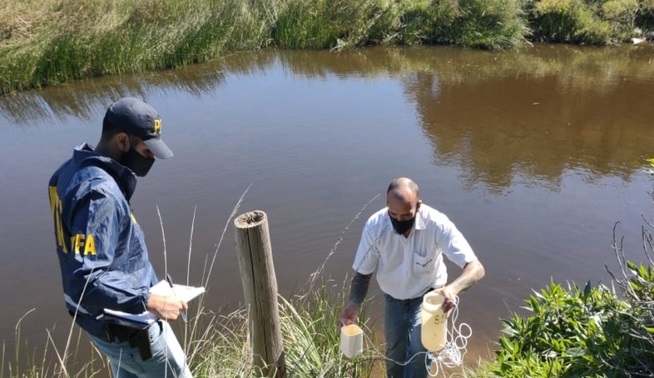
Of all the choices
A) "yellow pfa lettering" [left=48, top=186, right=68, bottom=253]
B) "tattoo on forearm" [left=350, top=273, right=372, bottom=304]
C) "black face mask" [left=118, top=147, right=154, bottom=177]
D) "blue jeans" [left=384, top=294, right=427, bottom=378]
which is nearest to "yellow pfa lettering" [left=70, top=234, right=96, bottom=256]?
"yellow pfa lettering" [left=48, top=186, right=68, bottom=253]

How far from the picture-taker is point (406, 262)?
351 cm

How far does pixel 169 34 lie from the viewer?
12930 mm

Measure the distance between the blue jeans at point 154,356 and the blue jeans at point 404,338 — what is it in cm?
133

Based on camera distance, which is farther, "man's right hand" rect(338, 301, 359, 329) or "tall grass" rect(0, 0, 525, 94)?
"tall grass" rect(0, 0, 525, 94)

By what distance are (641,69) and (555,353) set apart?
42.0ft

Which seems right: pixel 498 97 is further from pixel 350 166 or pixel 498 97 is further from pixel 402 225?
pixel 402 225

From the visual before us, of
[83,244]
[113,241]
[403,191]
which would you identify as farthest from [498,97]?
[83,244]

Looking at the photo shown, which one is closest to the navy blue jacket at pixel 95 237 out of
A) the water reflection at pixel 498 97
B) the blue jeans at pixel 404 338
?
the blue jeans at pixel 404 338

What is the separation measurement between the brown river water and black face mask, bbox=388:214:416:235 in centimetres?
90

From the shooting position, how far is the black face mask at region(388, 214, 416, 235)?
3.42 m

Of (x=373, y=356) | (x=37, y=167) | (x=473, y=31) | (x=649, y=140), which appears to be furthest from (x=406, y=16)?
(x=373, y=356)

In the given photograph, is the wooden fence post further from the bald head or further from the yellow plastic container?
the bald head

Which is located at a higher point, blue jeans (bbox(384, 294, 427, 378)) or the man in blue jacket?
the man in blue jacket

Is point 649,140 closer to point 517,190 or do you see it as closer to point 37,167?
point 517,190
